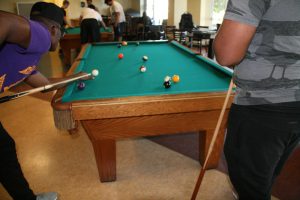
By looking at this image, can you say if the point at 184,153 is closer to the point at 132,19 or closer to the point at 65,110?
the point at 65,110

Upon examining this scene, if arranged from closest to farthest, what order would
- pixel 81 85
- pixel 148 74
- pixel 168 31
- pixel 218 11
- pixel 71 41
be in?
1. pixel 81 85
2. pixel 148 74
3. pixel 71 41
4. pixel 168 31
5. pixel 218 11

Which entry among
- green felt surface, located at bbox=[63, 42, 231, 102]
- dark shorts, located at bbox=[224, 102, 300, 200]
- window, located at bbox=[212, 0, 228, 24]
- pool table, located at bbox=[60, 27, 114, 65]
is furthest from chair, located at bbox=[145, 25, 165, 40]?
dark shorts, located at bbox=[224, 102, 300, 200]

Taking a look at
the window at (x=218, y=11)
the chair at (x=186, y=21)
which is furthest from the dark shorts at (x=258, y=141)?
the window at (x=218, y=11)

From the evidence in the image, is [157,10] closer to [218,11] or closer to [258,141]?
[218,11]

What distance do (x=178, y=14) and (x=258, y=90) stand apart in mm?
8026

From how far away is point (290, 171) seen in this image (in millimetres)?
2002

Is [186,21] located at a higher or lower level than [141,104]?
higher

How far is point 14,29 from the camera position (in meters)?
1.03

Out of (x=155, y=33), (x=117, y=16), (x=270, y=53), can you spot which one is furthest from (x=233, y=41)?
(x=155, y=33)

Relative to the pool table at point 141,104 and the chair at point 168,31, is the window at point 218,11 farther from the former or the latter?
the pool table at point 141,104

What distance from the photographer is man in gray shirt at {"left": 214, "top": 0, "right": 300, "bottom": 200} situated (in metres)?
0.85

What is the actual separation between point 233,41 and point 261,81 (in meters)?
0.19

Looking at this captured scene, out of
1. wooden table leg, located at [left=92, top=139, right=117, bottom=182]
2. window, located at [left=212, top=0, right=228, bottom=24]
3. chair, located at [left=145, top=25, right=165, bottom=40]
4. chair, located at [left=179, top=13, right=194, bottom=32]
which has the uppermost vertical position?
window, located at [left=212, top=0, right=228, bottom=24]

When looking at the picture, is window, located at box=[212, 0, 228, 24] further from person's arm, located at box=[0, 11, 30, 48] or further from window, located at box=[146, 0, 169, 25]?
person's arm, located at box=[0, 11, 30, 48]
